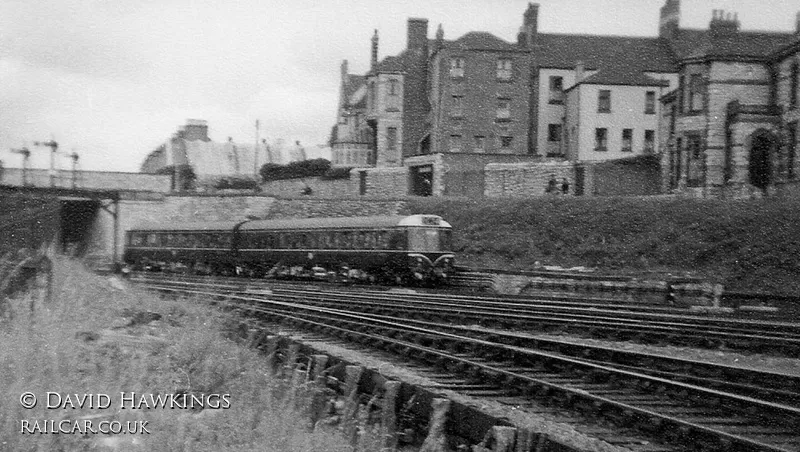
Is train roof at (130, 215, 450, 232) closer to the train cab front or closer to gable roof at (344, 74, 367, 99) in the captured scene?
the train cab front

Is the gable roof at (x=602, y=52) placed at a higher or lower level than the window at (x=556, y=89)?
higher

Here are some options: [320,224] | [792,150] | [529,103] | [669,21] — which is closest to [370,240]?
[320,224]

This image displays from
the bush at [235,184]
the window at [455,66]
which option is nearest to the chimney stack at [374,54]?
the window at [455,66]

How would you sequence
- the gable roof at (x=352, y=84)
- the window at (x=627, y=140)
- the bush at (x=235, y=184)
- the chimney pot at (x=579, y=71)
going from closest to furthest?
the window at (x=627, y=140)
the chimney pot at (x=579, y=71)
the bush at (x=235, y=184)
the gable roof at (x=352, y=84)

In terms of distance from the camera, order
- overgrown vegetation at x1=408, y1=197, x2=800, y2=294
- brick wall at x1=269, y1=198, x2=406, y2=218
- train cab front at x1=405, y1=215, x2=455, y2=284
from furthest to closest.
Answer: brick wall at x1=269, y1=198, x2=406, y2=218 < train cab front at x1=405, y1=215, x2=455, y2=284 < overgrown vegetation at x1=408, y1=197, x2=800, y2=294

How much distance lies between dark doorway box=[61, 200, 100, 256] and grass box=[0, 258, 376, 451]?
24950 mm

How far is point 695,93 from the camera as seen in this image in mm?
36438

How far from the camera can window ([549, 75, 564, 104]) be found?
51.5 metres

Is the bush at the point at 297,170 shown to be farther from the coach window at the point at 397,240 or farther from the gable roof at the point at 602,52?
the coach window at the point at 397,240

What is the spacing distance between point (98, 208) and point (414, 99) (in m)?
19.7

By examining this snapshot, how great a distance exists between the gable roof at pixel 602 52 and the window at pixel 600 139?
376 centimetres

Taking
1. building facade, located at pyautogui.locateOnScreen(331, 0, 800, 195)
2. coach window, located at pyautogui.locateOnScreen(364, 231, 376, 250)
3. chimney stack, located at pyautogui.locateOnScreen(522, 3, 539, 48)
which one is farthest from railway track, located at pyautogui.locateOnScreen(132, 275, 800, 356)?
chimney stack, located at pyautogui.locateOnScreen(522, 3, 539, 48)

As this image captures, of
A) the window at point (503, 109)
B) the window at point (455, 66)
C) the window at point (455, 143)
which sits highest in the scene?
the window at point (455, 66)

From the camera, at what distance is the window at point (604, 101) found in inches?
1879
